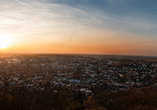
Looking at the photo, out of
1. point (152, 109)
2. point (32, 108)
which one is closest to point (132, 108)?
point (152, 109)

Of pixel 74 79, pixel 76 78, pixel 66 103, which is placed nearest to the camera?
pixel 66 103

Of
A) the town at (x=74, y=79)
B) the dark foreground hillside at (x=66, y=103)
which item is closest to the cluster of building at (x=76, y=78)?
the town at (x=74, y=79)

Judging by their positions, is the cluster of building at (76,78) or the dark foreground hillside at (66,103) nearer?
the dark foreground hillside at (66,103)

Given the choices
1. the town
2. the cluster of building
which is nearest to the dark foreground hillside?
the town

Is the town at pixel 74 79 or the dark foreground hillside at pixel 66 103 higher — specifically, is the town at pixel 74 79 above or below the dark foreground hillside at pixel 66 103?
below

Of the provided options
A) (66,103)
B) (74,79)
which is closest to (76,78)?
(74,79)

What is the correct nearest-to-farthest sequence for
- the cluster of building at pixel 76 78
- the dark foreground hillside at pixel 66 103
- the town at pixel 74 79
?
the dark foreground hillside at pixel 66 103
the town at pixel 74 79
the cluster of building at pixel 76 78

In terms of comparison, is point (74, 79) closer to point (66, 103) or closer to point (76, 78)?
point (76, 78)

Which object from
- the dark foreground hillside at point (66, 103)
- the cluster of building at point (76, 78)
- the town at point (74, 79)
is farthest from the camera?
the cluster of building at point (76, 78)

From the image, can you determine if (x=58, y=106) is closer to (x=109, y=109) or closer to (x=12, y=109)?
(x=12, y=109)

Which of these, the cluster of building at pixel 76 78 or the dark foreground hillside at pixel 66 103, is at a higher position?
the dark foreground hillside at pixel 66 103

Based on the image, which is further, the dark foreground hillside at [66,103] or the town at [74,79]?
the town at [74,79]

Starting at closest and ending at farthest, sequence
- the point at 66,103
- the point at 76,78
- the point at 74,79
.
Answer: the point at 66,103
the point at 74,79
the point at 76,78

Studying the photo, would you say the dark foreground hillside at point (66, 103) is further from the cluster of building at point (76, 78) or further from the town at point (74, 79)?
the cluster of building at point (76, 78)
